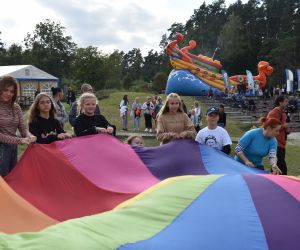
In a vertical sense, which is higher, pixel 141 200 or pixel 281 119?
pixel 281 119

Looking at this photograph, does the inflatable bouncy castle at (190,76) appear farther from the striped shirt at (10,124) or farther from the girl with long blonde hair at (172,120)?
the striped shirt at (10,124)

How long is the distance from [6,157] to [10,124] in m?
0.38

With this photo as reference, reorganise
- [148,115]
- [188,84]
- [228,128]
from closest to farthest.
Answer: [148,115], [228,128], [188,84]

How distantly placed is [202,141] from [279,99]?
230 cm

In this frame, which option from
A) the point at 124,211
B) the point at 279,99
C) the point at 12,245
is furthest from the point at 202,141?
the point at 12,245

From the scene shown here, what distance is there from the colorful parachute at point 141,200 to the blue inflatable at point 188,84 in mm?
25484

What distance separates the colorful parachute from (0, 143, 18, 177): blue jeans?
1.09ft

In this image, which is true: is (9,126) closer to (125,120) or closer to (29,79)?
(125,120)

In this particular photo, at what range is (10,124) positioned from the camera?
525cm

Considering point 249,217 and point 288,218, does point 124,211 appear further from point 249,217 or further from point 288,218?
point 288,218

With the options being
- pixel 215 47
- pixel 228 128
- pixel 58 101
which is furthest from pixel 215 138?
pixel 215 47

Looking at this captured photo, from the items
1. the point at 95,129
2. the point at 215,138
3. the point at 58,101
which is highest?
the point at 58,101

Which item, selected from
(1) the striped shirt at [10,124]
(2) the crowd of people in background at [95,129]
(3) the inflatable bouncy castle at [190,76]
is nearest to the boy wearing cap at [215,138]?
(2) the crowd of people in background at [95,129]

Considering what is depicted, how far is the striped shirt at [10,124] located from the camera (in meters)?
5.11
